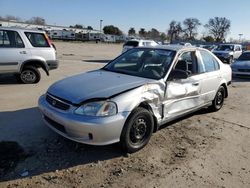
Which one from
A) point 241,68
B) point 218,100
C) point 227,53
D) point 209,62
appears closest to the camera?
point 209,62

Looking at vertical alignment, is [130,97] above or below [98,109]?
above

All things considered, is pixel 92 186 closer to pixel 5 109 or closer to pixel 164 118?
pixel 164 118

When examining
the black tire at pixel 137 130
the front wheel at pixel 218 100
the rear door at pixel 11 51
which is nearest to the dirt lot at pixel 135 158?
the black tire at pixel 137 130

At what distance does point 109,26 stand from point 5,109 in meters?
101

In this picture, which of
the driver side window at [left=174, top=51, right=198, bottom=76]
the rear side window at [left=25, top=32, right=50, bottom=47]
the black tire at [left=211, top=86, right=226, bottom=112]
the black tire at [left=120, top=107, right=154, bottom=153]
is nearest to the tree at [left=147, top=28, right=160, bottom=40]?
the rear side window at [left=25, top=32, right=50, bottom=47]

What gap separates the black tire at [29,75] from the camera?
8.73 metres

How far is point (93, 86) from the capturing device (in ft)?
13.2

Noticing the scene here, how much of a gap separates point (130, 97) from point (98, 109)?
0.53 metres

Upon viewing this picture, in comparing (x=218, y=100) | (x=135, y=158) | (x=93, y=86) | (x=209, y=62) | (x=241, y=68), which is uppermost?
(x=209, y=62)

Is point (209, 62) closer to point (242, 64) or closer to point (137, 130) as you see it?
point (137, 130)

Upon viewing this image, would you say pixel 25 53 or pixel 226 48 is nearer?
pixel 25 53

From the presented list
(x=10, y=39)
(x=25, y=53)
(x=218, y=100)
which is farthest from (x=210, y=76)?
(x=10, y=39)

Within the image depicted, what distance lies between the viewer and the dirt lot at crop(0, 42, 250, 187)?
3.30 m

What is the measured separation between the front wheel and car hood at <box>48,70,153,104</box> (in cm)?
271
